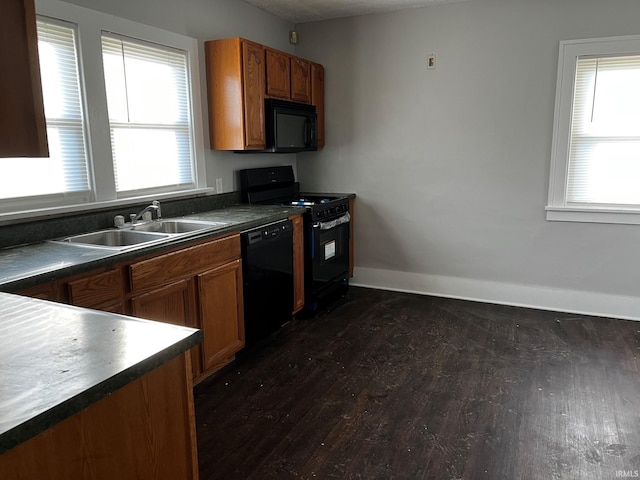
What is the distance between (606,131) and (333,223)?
88.8 inches

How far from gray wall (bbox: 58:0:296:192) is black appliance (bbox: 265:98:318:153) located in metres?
0.37

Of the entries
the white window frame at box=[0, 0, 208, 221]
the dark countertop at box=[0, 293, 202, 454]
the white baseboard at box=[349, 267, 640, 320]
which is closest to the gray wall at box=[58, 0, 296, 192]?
the white window frame at box=[0, 0, 208, 221]

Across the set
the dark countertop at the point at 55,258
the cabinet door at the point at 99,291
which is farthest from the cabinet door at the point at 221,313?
the cabinet door at the point at 99,291

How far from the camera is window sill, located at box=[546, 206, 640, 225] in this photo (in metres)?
3.72

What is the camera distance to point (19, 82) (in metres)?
1.14

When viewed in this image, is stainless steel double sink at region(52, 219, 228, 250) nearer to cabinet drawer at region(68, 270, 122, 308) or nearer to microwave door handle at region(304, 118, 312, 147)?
cabinet drawer at region(68, 270, 122, 308)

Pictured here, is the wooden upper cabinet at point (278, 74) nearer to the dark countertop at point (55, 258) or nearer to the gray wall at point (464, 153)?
the gray wall at point (464, 153)

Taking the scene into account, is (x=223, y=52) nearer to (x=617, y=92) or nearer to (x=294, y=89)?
(x=294, y=89)

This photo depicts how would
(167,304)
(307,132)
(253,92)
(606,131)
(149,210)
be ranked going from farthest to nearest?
(307,132) < (606,131) < (253,92) < (149,210) < (167,304)

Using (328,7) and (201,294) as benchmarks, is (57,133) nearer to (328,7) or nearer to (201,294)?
(201,294)

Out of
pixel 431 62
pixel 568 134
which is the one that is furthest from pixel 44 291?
pixel 568 134

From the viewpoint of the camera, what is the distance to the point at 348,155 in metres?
4.69

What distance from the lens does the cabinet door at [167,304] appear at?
2.37 metres

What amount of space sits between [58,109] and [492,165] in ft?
10.7
